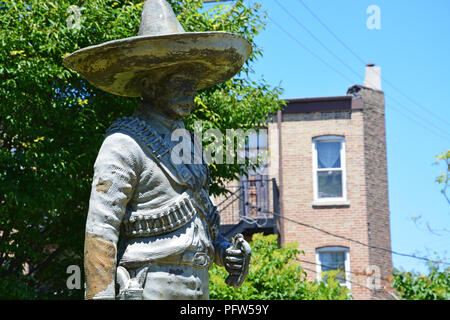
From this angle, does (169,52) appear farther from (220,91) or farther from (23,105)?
(220,91)

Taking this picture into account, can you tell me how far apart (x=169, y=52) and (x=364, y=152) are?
1957 cm

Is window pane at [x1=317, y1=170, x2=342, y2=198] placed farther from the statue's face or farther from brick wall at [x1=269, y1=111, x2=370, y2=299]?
the statue's face

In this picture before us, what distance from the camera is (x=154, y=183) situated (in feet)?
16.5

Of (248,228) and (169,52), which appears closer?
(169,52)

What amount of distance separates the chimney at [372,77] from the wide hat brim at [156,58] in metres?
20.1

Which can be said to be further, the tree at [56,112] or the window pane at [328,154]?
the window pane at [328,154]

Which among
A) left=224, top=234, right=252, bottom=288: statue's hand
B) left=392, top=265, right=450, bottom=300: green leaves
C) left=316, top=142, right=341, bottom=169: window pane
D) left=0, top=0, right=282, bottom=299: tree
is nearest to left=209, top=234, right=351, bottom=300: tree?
left=392, top=265, right=450, bottom=300: green leaves

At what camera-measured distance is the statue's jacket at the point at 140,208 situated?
4758mm

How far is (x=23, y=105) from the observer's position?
10.8 m

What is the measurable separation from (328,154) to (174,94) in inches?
758

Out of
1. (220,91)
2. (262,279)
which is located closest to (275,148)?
(262,279)

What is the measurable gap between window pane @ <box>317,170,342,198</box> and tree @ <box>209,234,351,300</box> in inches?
302

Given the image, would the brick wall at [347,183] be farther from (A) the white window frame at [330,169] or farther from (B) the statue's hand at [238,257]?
(B) the statue's hand at [238,257]

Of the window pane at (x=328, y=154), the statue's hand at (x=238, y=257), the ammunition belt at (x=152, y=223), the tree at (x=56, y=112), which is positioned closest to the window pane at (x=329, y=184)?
the window pane at (x=328, y=154)
